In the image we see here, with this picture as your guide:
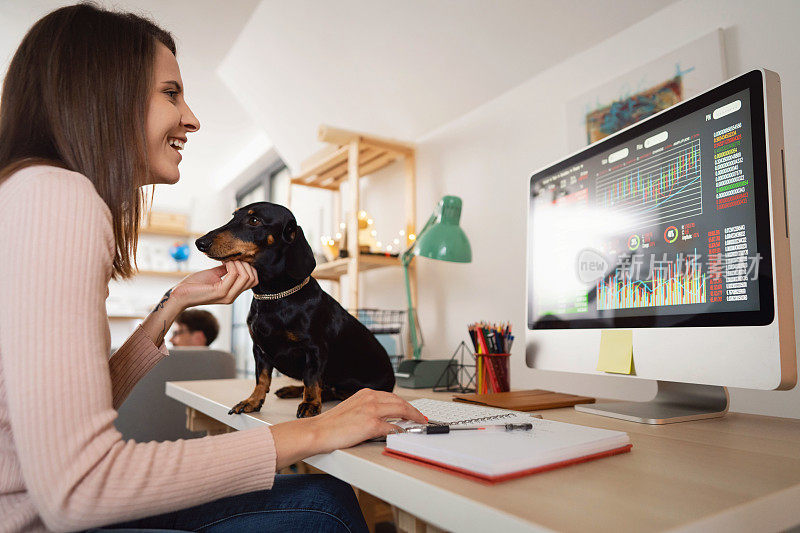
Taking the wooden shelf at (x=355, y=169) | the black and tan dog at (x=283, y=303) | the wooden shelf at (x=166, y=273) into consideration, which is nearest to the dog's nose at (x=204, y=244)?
the black and tan dog at (x=283, y=303)

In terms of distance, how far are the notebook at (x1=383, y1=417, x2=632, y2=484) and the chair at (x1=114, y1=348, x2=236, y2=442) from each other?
1.54 metres

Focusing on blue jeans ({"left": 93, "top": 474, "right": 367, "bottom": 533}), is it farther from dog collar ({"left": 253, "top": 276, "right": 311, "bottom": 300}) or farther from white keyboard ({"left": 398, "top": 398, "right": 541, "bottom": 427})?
dog collar ({"left": 253, "top": 276, "right": 311, "bottom": 300})

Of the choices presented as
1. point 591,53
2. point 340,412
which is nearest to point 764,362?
point 340,412

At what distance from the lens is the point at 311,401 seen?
89 centimetres

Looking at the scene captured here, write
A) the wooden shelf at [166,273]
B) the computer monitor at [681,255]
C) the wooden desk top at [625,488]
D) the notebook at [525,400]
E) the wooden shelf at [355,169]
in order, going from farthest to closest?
the wooden shelf at [166,273], the wooden shelf at [355,169], the notebook at [525,400], the computer monitor at [681,255], the wooden desk top at [625,488]

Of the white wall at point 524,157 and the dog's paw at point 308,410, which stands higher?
the white wall at point 524,157

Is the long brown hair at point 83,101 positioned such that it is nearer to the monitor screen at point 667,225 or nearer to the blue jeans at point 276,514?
the blue jeans at point 276,514

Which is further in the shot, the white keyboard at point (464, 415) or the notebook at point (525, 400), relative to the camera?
the notebook at point (525, 400)

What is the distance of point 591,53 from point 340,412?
1.33m

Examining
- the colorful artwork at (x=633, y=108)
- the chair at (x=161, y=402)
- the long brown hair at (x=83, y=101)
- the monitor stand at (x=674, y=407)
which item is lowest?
the chair at (x=161, y=402)

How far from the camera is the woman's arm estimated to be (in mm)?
873

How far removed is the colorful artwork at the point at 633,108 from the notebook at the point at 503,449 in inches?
37.8

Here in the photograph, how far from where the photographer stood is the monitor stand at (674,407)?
86 centimetres

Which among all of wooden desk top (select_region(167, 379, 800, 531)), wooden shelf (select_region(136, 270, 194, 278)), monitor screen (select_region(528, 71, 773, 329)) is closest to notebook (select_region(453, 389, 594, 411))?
monitor screen (select_region(528, 71, 773, 329))
